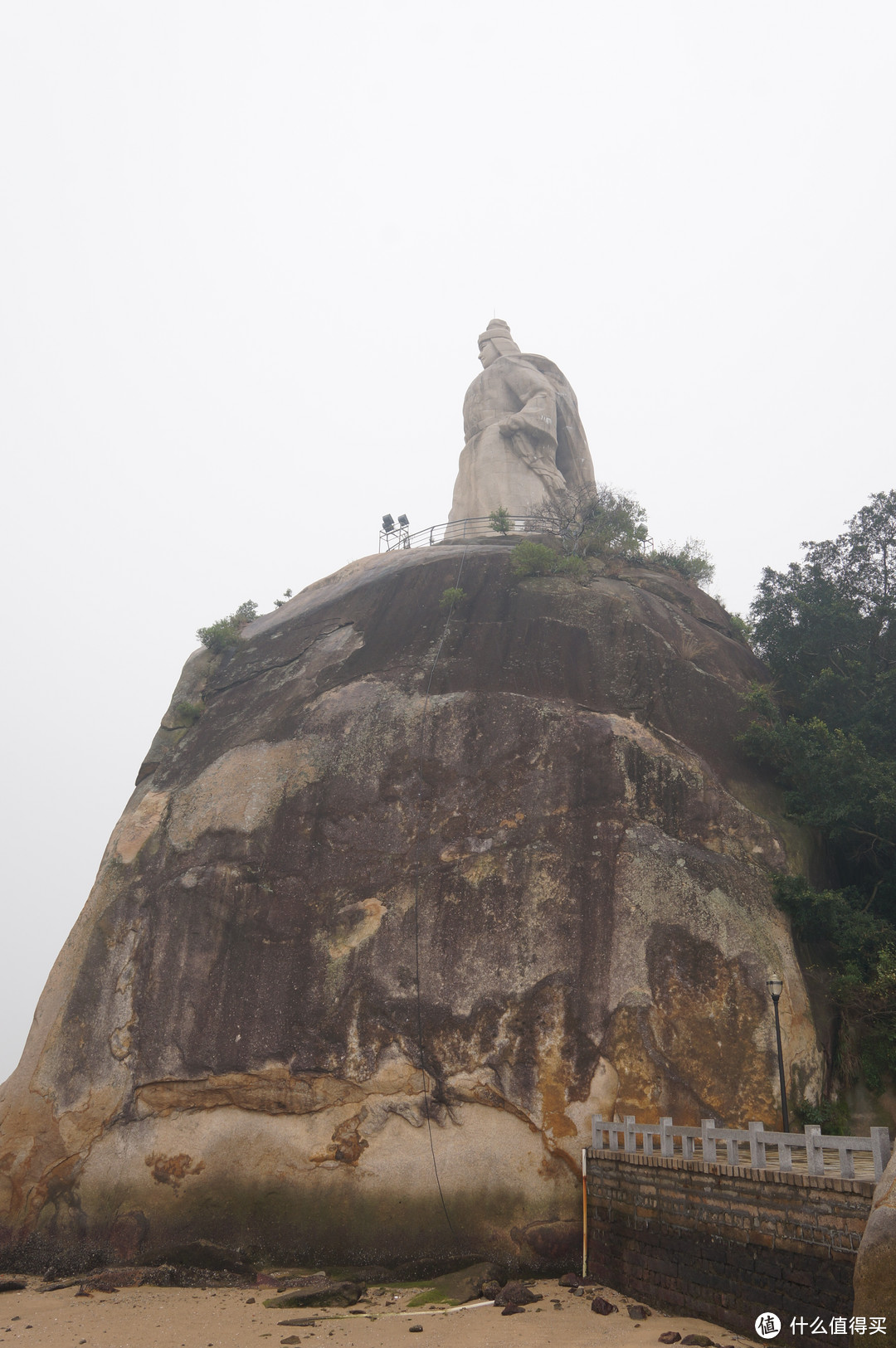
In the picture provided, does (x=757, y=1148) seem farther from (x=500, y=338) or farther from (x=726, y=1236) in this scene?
(x=500, y=338)

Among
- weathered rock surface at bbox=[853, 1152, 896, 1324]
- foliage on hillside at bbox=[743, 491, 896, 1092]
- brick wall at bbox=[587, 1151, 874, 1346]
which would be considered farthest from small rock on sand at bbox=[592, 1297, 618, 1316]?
foliage on hillside at bbox=[743, 491, 896, 1092]

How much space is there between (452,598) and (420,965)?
30.1 feet

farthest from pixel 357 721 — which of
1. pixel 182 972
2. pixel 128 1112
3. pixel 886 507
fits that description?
pixel 886 507

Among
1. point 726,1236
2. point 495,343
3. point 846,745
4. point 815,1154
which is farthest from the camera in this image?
point 495,343

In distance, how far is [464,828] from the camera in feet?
59.1

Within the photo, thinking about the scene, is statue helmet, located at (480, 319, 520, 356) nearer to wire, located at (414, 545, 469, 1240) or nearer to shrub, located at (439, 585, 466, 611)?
shrub, located at (439, 585, 466, 611)

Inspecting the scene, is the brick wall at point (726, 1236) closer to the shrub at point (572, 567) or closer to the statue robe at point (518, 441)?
the shrub at point (572, 567)

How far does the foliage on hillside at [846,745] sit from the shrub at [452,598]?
741 centimetres

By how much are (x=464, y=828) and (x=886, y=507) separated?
47.2 feet

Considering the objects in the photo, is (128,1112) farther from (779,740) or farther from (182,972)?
(779,740)

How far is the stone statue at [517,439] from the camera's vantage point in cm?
2912

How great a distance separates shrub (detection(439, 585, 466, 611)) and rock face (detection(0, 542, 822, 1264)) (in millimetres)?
1093

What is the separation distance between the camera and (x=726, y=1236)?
464 inches

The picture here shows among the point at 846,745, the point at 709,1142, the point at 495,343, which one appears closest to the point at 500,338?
the point at 495,343
